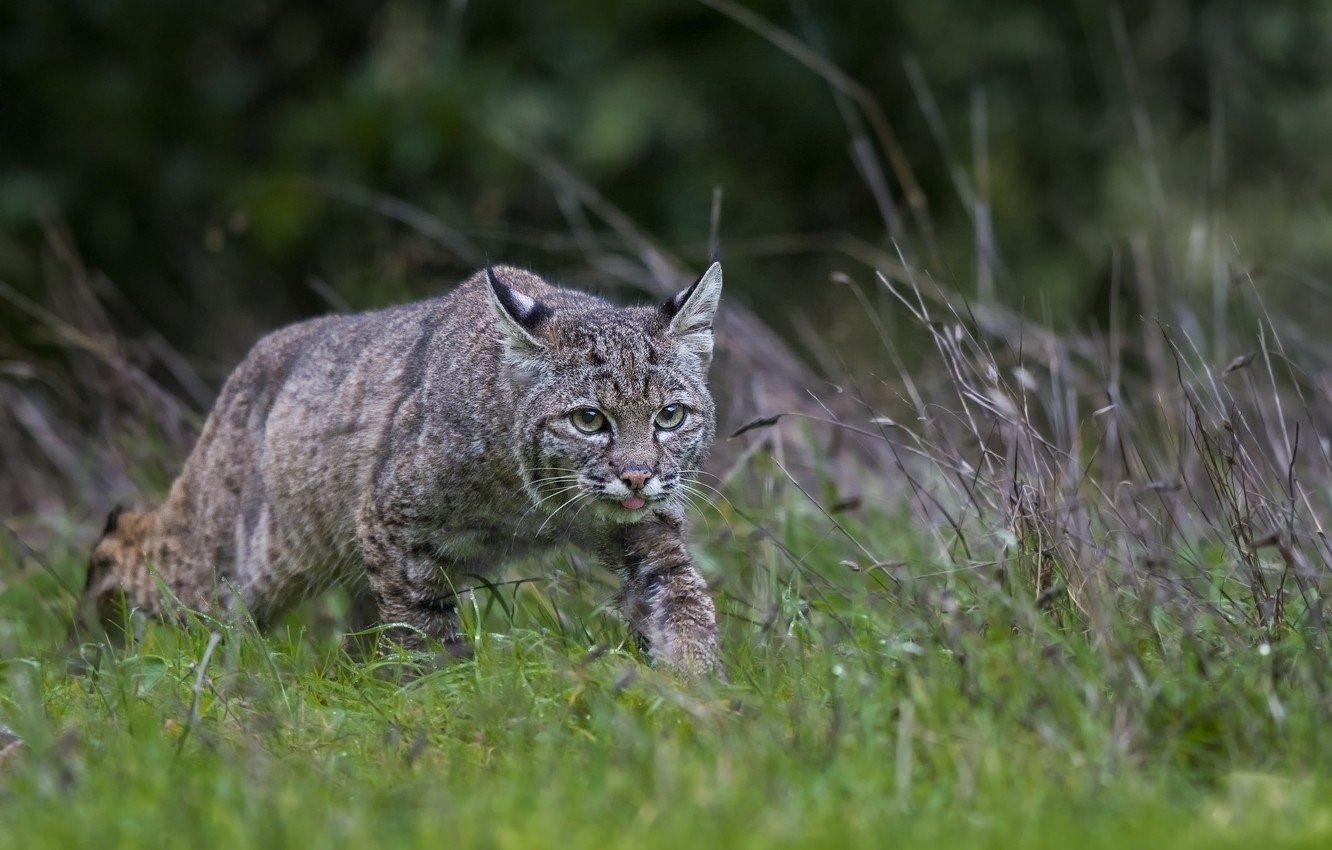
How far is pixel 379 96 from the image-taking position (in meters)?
11.1

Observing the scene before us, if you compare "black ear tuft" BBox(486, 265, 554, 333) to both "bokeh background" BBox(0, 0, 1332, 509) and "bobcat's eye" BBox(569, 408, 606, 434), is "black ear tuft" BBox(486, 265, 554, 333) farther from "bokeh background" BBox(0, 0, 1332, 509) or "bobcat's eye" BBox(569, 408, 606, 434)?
"bokeh background" BBox(0, 0, 1332, 509)

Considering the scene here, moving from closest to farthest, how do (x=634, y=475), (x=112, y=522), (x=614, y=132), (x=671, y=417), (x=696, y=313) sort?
(x=634, y=475) < (x=671, y=417) < (x=696, y=313) < (x=112, y=522) < (x=614, y=132)

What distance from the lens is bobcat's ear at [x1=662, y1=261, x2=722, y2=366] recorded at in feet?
19.9

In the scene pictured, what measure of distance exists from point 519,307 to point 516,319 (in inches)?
1.8

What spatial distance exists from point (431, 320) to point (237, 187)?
5581 mm

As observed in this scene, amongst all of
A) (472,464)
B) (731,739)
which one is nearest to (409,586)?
(472,464)

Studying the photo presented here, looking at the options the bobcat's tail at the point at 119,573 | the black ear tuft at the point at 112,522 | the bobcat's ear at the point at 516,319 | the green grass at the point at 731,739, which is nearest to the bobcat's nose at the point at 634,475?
the green grass at the point at 731,739

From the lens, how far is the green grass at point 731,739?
359 cm

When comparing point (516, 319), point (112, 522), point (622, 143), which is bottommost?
point (112, 522)

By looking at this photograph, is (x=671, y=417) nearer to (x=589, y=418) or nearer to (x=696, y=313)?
(x=589, y=418)

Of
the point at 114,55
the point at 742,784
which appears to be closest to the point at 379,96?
the point at 114,55

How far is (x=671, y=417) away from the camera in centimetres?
596

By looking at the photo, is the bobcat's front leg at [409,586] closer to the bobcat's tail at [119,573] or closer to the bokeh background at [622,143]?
the bobcat's tail at [119,573]

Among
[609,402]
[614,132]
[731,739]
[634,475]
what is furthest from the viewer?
[614,132]
